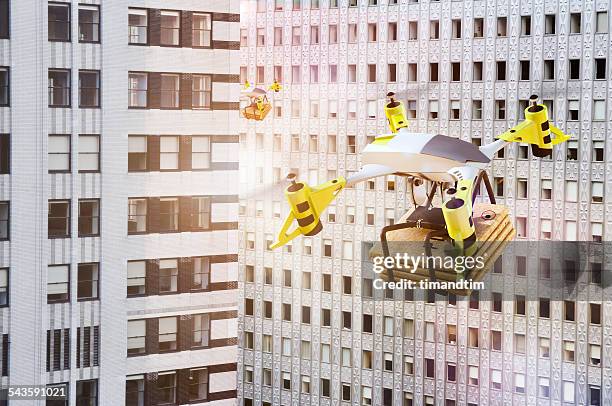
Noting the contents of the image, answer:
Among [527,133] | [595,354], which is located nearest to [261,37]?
[595,354]

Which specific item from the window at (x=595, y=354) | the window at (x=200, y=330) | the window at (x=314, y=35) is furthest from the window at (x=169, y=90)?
the window at (x=314, y=35)

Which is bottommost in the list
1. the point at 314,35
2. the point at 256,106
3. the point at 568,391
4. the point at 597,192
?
the point at 568,391

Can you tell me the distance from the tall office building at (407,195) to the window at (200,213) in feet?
34.1

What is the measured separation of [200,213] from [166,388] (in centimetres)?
130

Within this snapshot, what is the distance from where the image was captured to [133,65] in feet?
31.9

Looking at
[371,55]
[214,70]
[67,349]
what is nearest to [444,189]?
[214,70]

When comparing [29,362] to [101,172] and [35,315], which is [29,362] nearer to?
[35,315]

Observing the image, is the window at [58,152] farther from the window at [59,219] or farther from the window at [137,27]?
the window at [137,27]

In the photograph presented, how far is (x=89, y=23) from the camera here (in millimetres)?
9680

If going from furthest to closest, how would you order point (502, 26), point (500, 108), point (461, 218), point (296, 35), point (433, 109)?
point (296, 35)
point (433, 109)
point (500, 108)
point (502, 26)
point (461, 218)

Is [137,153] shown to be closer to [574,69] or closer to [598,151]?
[574,69]

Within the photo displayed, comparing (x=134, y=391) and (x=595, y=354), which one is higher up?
(x=134, y=391)

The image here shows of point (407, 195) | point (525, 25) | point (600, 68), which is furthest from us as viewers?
point (407, 195)

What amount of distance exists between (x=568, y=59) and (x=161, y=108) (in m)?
10.7
